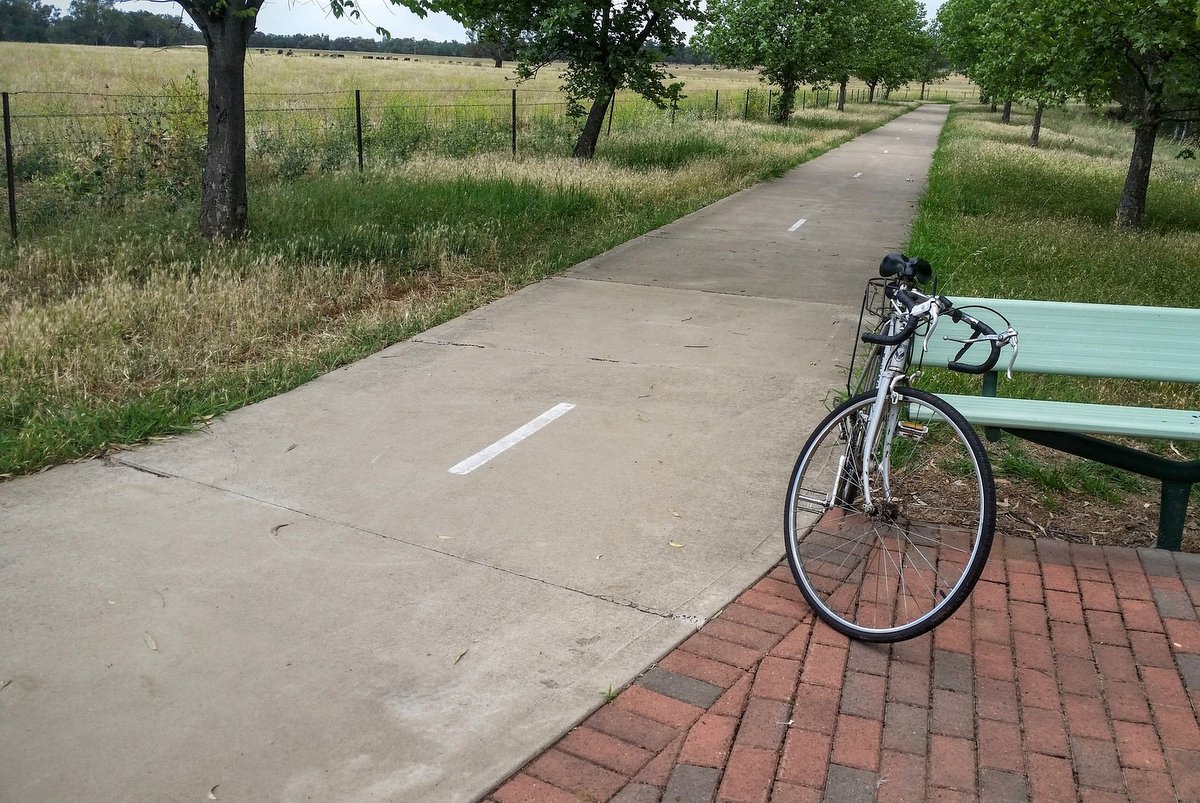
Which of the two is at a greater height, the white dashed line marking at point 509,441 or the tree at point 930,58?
the tree at point 930,58

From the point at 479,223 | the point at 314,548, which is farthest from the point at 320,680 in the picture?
the point at 479,223

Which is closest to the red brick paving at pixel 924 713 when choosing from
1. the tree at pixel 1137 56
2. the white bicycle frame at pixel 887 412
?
the white bicycle frame at pixel 887 412

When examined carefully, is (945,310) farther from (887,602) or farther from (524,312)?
(524,312)

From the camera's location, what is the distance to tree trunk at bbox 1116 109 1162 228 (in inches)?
620

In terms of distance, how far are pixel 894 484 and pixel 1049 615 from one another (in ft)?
3.53

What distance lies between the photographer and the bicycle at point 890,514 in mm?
3725

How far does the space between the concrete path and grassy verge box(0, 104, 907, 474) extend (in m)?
0.45

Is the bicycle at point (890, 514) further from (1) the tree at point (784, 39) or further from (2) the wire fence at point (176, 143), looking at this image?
(1) the tree at point (784, 39)

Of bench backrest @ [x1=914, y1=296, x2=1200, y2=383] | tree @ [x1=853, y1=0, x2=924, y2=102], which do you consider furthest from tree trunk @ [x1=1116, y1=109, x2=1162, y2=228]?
tree @ [x1=853, y1=0, x2=924, y2=102]

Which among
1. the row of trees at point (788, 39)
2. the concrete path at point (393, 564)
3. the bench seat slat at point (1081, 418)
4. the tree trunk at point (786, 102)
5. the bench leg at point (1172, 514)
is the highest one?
the row of trees at point (788, 39)

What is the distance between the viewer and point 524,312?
8883mm

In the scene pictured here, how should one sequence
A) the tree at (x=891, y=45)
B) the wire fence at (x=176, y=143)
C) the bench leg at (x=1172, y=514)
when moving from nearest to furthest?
1. the bench leg at (x=1172, y=514)
2. the wire fence at (x=176, y=143)
3. the tree at (x=891, y=45)

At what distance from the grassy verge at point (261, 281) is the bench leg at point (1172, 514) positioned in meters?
4.98

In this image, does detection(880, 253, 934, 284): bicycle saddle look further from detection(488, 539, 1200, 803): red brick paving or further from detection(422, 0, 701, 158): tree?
detection(422, 0, 701, 158): tree
